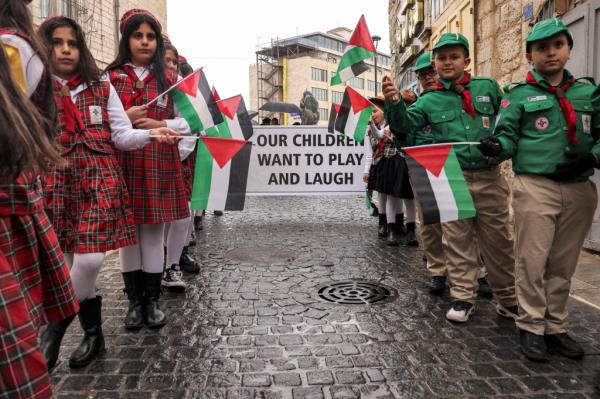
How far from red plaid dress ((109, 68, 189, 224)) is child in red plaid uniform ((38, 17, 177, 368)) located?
15.9 inches

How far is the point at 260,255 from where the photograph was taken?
650cm

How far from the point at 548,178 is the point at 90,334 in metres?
Answer: 3.05

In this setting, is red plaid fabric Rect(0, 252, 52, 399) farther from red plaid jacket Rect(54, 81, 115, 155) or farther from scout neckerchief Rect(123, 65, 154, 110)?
scout neckerchief Rect(123, 65, 154, 110)

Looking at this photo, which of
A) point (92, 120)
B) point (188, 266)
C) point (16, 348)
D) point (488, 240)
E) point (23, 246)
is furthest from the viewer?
point (188, 266)

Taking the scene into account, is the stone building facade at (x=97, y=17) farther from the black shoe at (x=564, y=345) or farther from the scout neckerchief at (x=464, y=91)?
the black shoe at (x=564, y=345)

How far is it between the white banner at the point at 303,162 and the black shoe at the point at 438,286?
16.2ft

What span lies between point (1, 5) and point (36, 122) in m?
0.71

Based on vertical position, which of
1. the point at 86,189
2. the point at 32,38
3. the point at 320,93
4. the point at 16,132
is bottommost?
the point at 86,189

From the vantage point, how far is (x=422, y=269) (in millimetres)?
5613

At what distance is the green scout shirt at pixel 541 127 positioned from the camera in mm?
3217

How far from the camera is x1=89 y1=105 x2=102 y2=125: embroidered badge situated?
3146mm

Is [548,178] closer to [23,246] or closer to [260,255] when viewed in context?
[23,246]

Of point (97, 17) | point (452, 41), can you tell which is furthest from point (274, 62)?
point (452, 41)

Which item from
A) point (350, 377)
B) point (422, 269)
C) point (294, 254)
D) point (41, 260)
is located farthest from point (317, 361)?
point (294, 254)
